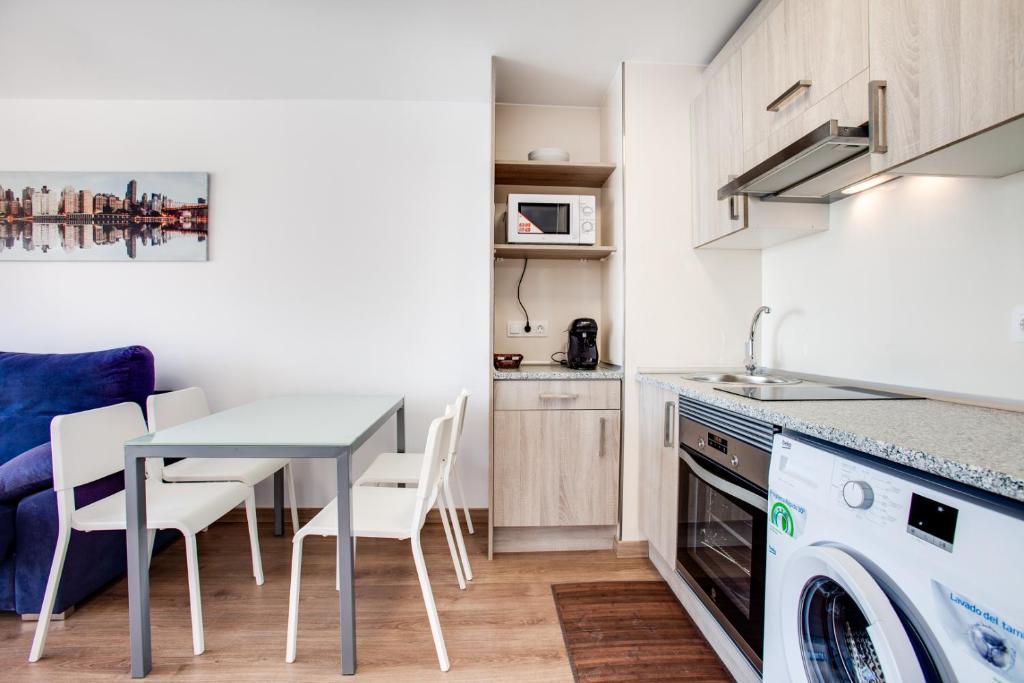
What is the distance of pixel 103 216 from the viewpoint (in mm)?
2416

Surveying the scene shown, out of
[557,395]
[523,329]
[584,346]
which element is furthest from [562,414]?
[523,329]

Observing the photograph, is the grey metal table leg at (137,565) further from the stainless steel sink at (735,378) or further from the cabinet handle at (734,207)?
the cabinet handle at (734,207)

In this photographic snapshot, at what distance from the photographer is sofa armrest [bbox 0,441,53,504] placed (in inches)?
62.4

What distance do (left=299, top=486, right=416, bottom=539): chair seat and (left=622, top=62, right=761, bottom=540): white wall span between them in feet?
3.48

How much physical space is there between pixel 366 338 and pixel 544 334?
1030 mm

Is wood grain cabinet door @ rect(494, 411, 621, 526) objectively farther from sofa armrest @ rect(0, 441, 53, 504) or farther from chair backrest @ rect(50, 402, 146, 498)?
sofa armrest @ rect(0, 441, 53, 504)

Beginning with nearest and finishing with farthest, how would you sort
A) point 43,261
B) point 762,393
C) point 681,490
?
point 762,393
point 681,490
point 43,261

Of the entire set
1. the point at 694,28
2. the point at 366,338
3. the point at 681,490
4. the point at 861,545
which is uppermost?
the point at 694,28

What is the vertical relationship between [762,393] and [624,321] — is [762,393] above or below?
below

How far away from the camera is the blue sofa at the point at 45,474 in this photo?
1574 mm

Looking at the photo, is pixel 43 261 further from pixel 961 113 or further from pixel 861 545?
pixel 961 113

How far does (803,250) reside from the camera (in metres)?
1.85

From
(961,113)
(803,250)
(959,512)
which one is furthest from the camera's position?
(803,250)

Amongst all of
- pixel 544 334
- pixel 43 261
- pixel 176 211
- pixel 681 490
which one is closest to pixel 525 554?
pixel 681 490
